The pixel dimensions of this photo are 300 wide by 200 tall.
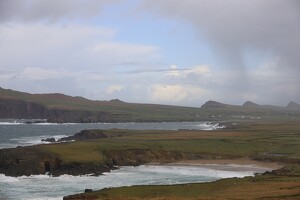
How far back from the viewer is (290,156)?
9019 centimetres

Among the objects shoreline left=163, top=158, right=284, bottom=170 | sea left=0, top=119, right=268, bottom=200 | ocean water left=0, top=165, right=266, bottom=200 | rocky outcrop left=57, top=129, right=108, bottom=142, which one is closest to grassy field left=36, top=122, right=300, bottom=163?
shoreline left=163, top=158, right=284, bottom=170

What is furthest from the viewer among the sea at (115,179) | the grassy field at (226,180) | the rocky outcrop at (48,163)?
the rocky outcrop at (48,163)

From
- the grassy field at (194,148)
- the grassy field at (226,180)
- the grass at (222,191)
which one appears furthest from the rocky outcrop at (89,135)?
the grass at (222,191)

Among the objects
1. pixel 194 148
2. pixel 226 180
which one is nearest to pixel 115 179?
pixel 226 180

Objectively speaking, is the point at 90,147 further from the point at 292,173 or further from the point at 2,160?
the point at 292,173

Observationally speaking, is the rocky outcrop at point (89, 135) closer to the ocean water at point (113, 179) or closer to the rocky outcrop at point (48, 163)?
the rocky outcrop at point (48, 163)

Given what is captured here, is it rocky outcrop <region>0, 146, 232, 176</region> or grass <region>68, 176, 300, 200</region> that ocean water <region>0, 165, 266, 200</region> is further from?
Result: grass <region>68, 176, 300, 200</region>

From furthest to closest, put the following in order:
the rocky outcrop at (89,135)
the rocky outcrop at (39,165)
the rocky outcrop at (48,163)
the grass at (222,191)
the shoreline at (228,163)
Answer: the rocky outcrop at (89,135) < the shoreline at (228,163) < the rocky outcrop at (48,163) < the rocky outcrop at (39,165) < the grass at (222,191)

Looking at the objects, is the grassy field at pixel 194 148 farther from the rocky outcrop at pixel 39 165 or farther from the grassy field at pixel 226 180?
the rocky outcrop at pixel 39 165

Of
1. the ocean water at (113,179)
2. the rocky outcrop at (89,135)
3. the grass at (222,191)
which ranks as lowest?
the ocean water at (113,179)

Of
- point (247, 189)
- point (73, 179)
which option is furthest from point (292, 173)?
point (73, 179)

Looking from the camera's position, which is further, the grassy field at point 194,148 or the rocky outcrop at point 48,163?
the grassy field at point 194,148

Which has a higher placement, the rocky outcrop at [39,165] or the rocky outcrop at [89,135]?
the rocky outcrop at [89,135]

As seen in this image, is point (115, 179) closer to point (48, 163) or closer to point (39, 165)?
point (48, 163)
